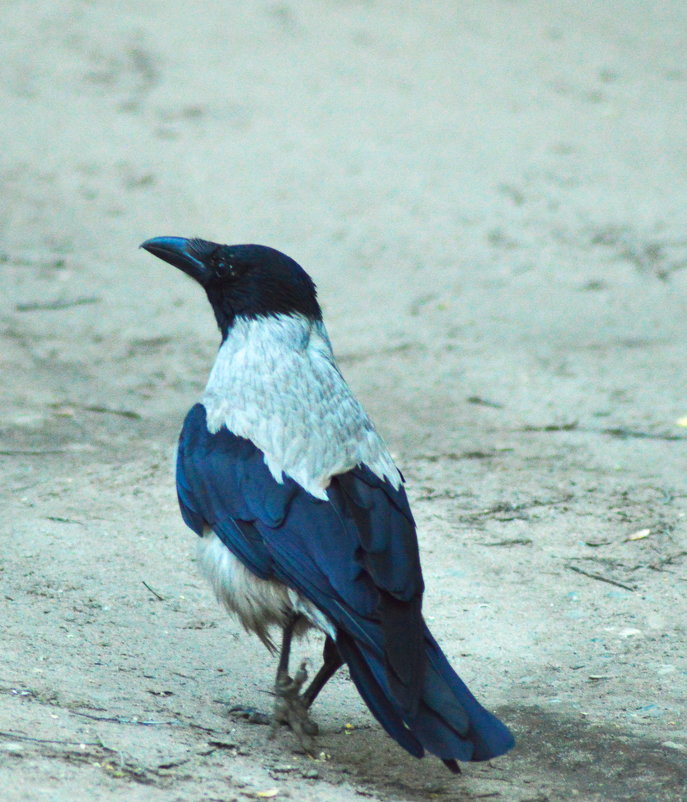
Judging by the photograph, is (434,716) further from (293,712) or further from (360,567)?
(293,712)

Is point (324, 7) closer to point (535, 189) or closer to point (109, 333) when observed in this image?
point (535, 189)

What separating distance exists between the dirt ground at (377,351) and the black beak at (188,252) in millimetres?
1168

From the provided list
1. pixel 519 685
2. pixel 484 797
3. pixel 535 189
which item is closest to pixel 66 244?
pixel 535 189

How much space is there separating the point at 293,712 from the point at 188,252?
1719mm

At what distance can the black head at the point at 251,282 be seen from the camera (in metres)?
4.00

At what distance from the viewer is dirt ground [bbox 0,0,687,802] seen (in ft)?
11.1

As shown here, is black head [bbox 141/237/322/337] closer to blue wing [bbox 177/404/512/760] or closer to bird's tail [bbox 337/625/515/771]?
blue wing [bbox 177/404/512/760]

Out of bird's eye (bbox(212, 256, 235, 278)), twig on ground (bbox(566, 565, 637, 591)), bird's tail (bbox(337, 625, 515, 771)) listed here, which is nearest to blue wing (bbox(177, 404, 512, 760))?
bird's tail (bbox(337, 625, 515, 771))

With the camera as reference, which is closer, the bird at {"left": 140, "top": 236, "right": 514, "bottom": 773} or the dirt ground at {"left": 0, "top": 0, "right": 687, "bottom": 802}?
the bird at {"left": 140, "top": 236, "right": 514, "bottom": 773}

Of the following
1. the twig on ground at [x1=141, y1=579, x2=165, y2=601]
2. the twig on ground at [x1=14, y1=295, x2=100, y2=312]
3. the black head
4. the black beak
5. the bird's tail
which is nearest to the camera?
the bird's tail

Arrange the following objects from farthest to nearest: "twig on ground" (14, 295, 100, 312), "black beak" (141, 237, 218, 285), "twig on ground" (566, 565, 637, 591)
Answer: "twig on ground" (14, 295, 100, 312), "twig on ground" (566, 565, 637, 591), "black beak" (141, 237, 218, 285)

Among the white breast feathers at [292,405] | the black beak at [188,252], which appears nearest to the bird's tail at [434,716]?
the white breast feathers at [292,405]

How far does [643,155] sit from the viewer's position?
9258mm

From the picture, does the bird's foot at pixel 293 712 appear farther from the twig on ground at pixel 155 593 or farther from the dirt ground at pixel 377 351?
the twig on ground at pixel 155 593
